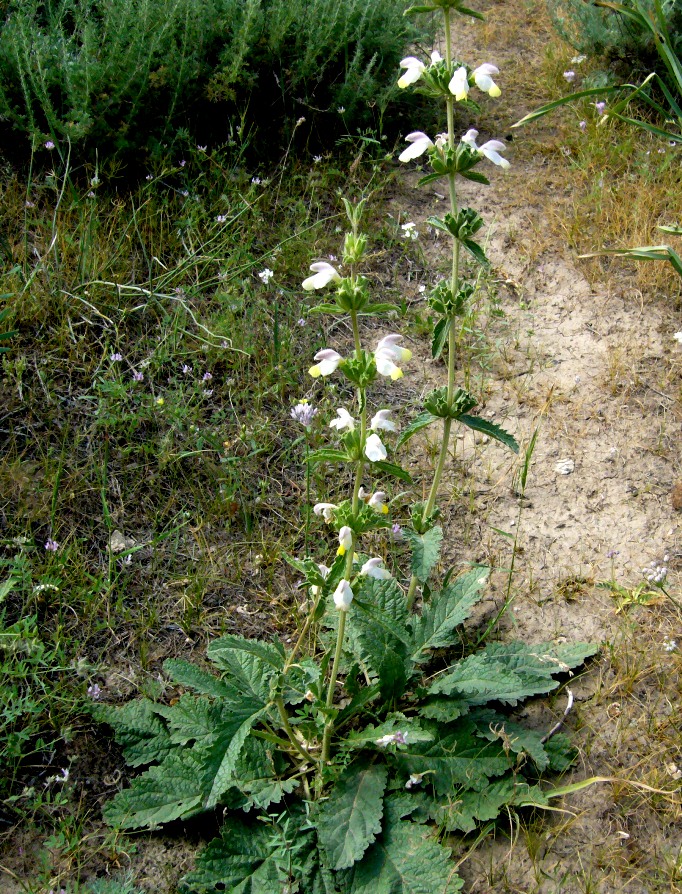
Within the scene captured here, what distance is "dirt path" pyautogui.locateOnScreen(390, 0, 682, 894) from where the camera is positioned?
7.10ft

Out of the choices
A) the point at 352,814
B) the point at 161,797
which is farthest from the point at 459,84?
the point at 161,797

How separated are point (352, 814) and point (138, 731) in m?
0.69

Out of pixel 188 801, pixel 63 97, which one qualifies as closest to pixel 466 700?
pixel 188 801

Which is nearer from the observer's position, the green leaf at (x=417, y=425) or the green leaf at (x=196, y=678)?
the green leaf at (x=196, y=678)

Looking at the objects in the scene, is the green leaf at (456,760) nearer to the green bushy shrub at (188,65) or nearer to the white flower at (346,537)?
the white flower at (346,537)

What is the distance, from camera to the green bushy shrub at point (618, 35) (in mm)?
4523

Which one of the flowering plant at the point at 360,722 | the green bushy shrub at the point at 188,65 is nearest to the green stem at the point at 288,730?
the flowering plant at the point at 360,722

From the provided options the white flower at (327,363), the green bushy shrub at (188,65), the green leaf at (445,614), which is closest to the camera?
the white flower at (327,363)

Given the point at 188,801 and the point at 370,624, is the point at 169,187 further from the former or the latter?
the point at 188,801

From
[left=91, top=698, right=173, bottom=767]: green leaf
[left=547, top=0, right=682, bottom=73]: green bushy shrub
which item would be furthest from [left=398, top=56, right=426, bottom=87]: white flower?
[left=547, top=0, right=682, bottom=73]: green bushy shrub

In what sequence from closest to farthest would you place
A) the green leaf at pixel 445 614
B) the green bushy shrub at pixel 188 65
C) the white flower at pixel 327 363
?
the white flower at pixel 327 363 < the green leaf at pixel 445 614 < the green bushy shrub at pixel 188 65

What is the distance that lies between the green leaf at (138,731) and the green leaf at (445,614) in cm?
78

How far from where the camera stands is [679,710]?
238cm

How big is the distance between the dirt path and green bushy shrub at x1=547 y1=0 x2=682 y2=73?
24.3 inches
